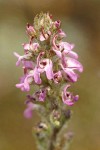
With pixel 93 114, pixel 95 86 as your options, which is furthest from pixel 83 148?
pixel 95 86

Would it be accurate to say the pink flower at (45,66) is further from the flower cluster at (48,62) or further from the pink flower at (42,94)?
the pink flower at (42,94)

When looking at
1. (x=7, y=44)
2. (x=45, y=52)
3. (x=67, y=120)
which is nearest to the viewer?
(x=45, y=52)

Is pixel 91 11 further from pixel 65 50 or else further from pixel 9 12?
pixel 65 50

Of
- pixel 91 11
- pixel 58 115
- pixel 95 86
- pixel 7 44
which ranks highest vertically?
pixel 91 11

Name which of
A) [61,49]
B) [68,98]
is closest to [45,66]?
[61,49]

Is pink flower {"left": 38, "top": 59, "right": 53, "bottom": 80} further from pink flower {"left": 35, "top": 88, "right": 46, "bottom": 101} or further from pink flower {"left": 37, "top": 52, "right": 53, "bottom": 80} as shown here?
pink flower {"left": 35, "top": 88, "right": 46, "bottom": 101}

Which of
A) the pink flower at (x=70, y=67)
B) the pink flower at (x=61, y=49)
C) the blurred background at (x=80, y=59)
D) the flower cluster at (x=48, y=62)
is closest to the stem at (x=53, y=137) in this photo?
the flower cluster at (x=48, y=62)

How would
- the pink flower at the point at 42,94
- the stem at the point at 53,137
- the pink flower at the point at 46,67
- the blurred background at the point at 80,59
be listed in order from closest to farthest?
1. the pink flower at the point at 46,67
2. the pink flower at the point at 42,94
3. the stem at the point at 53,137
4. the blurred background at the point at 80,59
